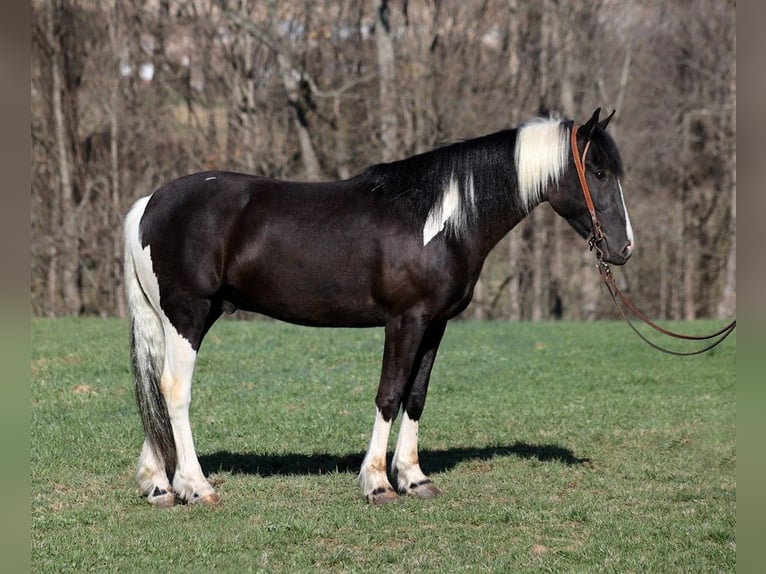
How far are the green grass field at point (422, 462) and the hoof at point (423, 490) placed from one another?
123 millimetres

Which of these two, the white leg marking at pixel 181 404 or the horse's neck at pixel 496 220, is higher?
the horse's neck at pixel 496 220

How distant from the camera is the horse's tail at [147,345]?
5.76 meters

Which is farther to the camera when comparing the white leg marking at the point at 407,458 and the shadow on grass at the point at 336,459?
the shadow on grass at the point at 336,459

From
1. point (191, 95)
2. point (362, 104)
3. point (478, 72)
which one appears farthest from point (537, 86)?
point (191, 95)

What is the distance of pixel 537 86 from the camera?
23406 millimetres

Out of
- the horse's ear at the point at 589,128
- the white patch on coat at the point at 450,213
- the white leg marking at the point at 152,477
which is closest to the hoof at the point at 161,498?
the white leg marking at the point at 152,477

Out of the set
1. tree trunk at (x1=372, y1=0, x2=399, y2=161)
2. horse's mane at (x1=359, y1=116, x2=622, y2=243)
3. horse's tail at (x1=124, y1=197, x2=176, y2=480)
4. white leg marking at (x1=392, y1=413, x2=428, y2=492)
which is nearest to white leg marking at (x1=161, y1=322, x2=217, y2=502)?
horse's tail at (x1=124, y1=197, x2=176, y2=480)

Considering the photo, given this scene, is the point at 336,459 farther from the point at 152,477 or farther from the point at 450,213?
the point at 450,213

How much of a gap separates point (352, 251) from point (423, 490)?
5.45 feet

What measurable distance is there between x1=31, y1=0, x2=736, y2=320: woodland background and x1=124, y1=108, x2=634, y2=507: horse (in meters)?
15.7

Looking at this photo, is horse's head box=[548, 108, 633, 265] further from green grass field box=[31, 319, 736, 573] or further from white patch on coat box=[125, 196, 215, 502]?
white patch on coat box=[125, 196, 215, 502]

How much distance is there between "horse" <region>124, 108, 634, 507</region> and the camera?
5641mm

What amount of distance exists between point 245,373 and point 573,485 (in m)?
5.54

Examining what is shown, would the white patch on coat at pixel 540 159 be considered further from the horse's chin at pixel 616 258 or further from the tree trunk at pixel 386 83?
the tree trunk at pixel 386 83
